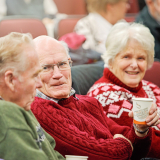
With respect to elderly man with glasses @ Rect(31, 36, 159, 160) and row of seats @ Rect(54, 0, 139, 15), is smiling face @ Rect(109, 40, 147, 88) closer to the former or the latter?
elderly man with glasses @ Rect(31, 36, 159, 160)

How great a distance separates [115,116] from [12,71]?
89cm

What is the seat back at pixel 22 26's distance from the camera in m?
2.72

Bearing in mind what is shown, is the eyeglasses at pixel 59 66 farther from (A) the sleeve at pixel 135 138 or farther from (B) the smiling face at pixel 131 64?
(B) the smiling face at pixel 131 64

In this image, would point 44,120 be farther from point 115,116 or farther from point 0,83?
point 115,116

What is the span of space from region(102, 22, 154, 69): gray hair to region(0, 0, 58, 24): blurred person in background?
199 centimetres

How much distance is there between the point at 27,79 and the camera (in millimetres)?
982

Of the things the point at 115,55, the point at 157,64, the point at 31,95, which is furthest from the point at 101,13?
the point at 31,95

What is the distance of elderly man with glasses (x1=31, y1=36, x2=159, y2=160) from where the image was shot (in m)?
1.21

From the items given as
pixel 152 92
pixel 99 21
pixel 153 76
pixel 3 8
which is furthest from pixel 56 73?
pixel 3 8

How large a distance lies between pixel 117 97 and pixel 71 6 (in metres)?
2.80

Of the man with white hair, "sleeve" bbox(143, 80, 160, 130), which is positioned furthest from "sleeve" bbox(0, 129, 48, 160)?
"sleeve" bbox(143, 80, 160, 130)

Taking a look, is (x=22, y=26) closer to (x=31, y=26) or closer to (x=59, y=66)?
(x=31, y=26)

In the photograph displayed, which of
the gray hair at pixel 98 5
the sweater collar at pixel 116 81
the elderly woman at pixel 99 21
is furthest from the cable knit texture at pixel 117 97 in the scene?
the gray hair at pixel 98 5

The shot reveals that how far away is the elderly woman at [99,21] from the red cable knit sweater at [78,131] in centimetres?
174
